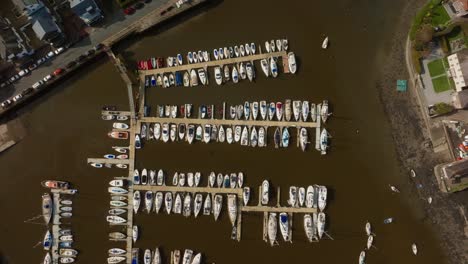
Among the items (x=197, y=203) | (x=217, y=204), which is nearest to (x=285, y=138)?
(x=217, y=204)

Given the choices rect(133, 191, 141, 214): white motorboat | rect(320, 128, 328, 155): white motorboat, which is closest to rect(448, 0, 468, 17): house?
rect(320, 128, 328, 155): white motorboat

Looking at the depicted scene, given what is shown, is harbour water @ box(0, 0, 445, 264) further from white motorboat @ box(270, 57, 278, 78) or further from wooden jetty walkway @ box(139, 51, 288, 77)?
wooden jetty walkway @ box(139, 51, 288, 77)

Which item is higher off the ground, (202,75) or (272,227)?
(202,75)

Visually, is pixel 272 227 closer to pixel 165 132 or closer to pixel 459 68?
pixel 165 132

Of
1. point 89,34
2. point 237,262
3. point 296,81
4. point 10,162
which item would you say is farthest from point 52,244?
point 296,81

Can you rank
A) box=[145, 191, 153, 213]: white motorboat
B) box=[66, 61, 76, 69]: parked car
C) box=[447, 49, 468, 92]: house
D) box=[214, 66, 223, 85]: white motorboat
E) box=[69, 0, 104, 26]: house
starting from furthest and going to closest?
box=[214, 66, 223, 85]: white motorboat → box=[66, 61, 76, 69]: parked car → box=[145, 191, 153, 213]: white motorboat → box=[69, 0, 104, 26]: house → box=[447, 49, 468, 92]: house

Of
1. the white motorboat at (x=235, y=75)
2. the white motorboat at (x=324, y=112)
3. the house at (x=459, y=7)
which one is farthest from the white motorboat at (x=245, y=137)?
the house at (x=459, y=7)
